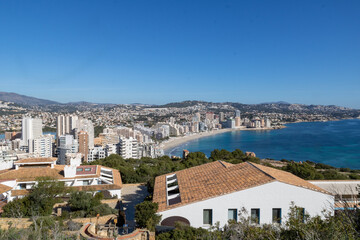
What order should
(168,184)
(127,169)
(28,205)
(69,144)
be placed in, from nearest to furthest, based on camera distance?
(28,205) < (168,184) < (127,169) < (69,144)

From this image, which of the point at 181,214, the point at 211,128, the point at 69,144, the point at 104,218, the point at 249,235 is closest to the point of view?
the point at 249,235

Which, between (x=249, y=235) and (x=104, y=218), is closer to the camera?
(x=249, y=235)


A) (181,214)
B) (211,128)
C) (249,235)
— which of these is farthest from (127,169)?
(211,128)

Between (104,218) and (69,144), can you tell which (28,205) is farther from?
(69,144)

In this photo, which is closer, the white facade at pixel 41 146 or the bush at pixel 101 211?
the bush at pixel 101 211

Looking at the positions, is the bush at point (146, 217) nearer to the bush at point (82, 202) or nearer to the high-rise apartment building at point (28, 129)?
the bush at point (82, 202)

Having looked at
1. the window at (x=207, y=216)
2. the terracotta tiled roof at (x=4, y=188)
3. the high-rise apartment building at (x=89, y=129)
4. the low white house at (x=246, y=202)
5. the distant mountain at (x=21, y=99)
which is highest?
the distant mountain at (x=21, y=99)

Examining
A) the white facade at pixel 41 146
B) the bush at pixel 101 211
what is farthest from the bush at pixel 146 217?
the white facade at pixel 41 146

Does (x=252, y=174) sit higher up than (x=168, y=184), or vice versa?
(x=252, y=174)
